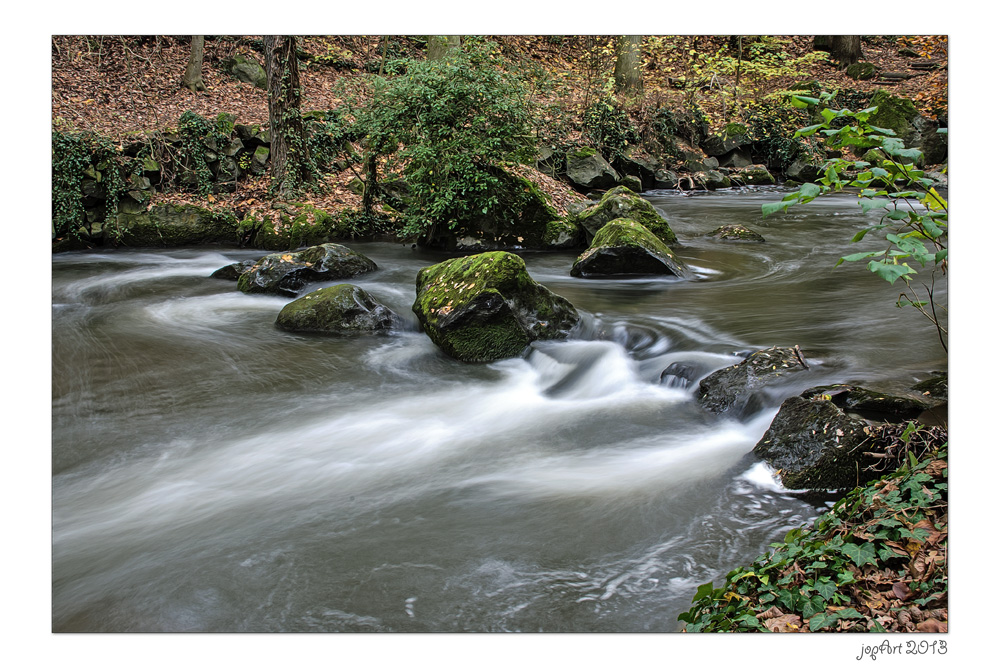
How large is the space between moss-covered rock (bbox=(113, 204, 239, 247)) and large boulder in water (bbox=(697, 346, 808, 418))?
25.4 ft

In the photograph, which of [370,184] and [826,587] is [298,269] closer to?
[370,184]

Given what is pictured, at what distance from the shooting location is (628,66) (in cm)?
1187

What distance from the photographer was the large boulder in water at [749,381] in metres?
4.61

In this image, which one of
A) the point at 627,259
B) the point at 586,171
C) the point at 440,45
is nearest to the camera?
the point at 627,259

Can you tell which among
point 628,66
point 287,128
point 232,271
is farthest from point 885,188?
point 628,66

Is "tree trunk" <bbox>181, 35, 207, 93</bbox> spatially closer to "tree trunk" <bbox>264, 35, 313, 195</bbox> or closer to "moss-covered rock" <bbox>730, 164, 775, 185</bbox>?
"tree trunk" <bbox>264, 35, 313, 195</bbox>

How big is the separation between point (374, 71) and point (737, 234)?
5549mm

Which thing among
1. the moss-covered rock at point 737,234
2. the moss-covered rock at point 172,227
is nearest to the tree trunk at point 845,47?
the moss-covered rock at point 737,234

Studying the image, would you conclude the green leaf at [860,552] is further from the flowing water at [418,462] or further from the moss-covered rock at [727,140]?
the moss-covered rock at [727,140]

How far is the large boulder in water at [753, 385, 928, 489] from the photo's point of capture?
3559 millimetres

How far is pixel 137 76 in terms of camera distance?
10984mm

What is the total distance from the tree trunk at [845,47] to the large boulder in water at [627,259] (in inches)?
104

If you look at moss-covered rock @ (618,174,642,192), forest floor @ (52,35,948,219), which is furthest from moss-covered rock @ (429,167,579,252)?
moss-covered rock @ (618,174,642,192)

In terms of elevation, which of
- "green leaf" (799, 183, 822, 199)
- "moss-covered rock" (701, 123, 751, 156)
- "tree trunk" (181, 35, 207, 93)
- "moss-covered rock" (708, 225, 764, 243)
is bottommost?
"green leaf" (799, 183, 822, 199)
